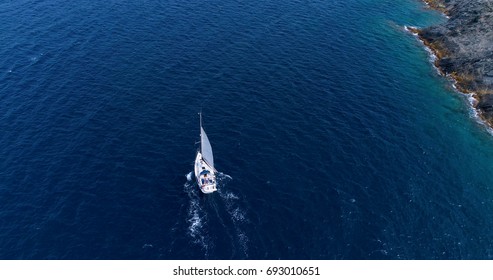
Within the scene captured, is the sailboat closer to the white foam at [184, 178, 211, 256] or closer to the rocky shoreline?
the white foam at [184, 178, 211, 256]

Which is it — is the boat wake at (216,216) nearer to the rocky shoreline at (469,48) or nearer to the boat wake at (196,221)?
the boat wake at (196,221)

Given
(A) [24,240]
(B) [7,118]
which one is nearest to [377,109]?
(A) [24,240]

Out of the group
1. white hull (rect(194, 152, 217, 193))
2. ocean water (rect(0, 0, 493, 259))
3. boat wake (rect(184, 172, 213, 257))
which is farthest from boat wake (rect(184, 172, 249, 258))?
white hull (rect(194, 152, 217, 193))

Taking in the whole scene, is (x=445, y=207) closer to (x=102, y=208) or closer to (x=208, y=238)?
(x=208, y=238)

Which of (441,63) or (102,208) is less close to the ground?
(441,63)

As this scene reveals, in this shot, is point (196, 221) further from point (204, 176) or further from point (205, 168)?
point (205, 168)
